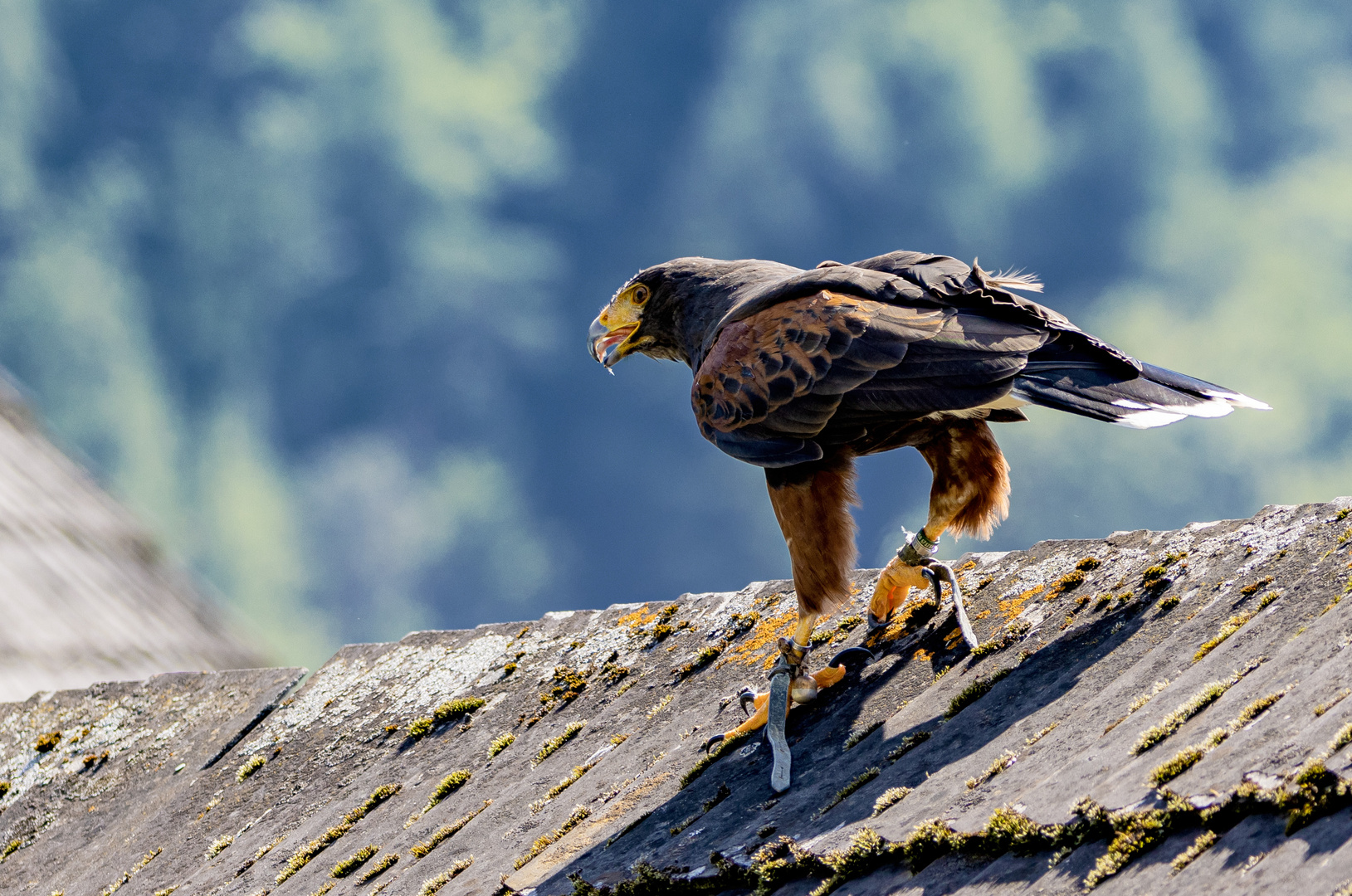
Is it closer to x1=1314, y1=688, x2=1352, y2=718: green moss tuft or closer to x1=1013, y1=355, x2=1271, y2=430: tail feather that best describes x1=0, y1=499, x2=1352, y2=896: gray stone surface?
x1=1314, y1=688, x2=1352, y2=718: green moss tuft

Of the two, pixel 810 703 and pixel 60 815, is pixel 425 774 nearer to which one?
pixel 810 703

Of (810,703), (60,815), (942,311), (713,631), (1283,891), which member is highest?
(60,815)

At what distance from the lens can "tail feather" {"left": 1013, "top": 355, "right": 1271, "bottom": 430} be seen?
12.7ft

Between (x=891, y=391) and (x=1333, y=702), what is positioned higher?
(x=891, y=391)

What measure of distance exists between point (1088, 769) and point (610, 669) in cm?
326

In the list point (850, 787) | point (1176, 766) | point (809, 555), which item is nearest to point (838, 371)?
point (809, 555)

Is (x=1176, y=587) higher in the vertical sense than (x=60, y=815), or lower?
lower

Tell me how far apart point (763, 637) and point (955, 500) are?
1.07 m

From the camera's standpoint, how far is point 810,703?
419 centimetres

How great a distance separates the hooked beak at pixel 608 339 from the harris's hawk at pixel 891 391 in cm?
96

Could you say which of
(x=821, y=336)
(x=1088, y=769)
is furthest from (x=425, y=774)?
(x=1088, y=769)

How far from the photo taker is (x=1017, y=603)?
4.11 meters

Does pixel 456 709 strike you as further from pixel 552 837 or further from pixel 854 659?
pixel 854 659

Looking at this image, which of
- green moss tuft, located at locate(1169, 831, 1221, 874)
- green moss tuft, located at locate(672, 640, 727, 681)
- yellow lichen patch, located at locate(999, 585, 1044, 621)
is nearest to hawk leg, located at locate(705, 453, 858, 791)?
yellow lichen patch, located at locate(999, 585, 1044, 621)
